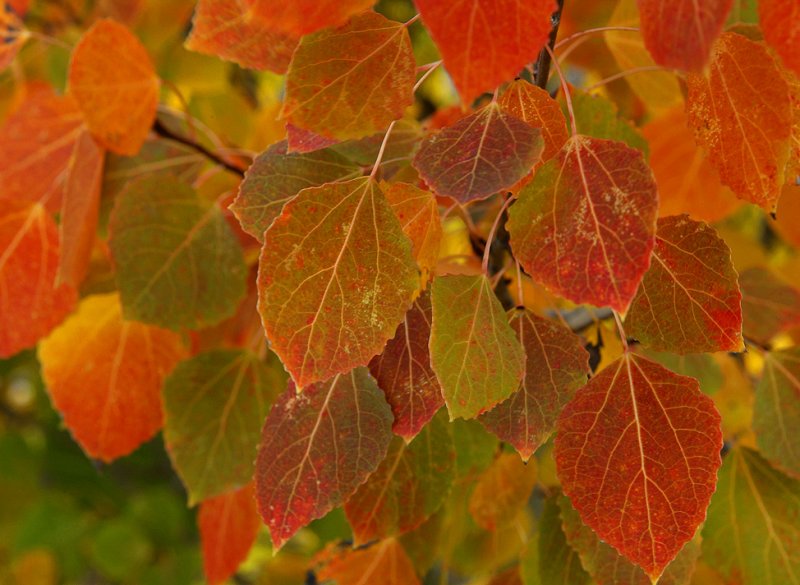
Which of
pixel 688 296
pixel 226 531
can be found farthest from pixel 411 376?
pixel 226 531

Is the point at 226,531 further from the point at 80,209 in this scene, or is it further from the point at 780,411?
the point at 780,411

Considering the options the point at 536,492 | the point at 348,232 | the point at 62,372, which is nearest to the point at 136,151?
the point at 62,372

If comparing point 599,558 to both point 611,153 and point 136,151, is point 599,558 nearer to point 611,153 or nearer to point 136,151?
point 611,153

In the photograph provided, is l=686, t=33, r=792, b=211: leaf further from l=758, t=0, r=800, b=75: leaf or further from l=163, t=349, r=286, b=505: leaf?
l=163, t=349, r=286, b=505: leaf

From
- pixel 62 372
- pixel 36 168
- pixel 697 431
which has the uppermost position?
pixel 697 431

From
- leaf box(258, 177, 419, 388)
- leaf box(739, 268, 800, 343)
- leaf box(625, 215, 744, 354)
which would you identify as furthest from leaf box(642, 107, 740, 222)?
leaf box(258, 177, 419, 388)

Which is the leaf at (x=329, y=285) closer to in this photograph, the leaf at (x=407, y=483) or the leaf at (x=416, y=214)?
the leaf at (x=416, y=214)
